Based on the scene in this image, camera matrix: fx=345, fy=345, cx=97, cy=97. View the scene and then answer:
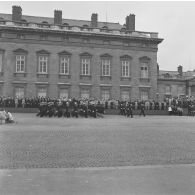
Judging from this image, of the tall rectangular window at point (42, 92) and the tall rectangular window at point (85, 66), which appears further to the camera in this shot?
the tall rectangular window at point (85, 66)

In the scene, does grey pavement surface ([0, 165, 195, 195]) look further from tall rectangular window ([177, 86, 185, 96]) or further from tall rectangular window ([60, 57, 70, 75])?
tall rectangular window ([177, 86, 185, 96])

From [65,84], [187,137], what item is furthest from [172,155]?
[65,84]

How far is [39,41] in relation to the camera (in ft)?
142

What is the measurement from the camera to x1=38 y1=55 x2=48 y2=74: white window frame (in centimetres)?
4356

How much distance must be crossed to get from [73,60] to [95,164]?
119 feet

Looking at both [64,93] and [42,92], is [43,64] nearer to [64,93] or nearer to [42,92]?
[42,92]

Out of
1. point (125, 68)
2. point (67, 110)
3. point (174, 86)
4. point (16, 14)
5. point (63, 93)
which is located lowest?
point (67, 110)

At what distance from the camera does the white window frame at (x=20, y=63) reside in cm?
4275

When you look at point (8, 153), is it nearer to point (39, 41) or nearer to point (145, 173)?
point (145, 173)

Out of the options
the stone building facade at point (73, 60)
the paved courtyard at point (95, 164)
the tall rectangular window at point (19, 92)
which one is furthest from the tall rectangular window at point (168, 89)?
the paved courtyard at point (95, 164)

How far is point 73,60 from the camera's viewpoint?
1754 inches

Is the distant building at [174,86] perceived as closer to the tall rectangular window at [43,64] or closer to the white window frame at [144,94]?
the white window frame at [144,94]

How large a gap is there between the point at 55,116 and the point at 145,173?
66.6 ft

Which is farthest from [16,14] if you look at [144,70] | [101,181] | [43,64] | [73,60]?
[101,181]
